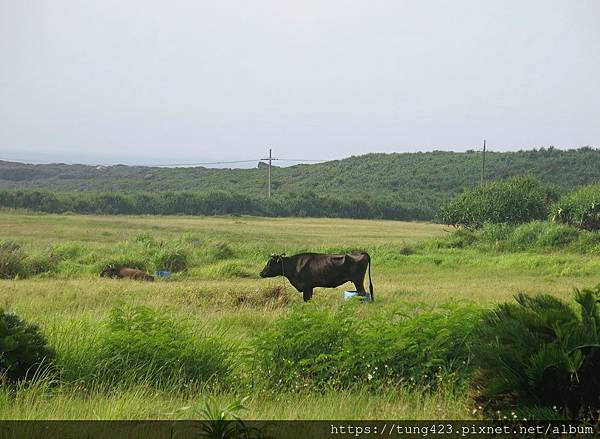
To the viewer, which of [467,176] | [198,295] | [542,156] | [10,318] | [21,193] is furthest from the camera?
[542,156]

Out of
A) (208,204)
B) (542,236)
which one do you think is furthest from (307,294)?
(208,204)

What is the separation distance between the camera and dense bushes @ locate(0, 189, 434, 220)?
203 feet

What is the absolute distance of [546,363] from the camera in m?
5.82

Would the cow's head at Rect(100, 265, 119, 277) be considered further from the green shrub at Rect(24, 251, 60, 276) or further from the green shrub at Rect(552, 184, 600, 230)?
the green shrub at Rect(552, 184, 600, 230)

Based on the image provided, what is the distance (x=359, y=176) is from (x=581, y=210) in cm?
7100

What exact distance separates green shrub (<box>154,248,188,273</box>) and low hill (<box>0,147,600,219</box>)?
50238 mm

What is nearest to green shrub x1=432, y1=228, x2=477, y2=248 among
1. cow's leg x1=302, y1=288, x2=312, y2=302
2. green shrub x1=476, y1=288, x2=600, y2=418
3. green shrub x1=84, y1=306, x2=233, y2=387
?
cow's leg x1=302, y1=288, x2=312, y2=302

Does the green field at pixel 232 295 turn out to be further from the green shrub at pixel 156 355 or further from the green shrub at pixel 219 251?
the green shrub at pixel 156 355

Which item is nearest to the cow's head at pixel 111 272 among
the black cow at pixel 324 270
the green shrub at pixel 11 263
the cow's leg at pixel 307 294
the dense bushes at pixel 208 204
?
the green shrub at pixel 11 263

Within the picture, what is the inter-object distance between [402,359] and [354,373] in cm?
51

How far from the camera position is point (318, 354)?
8.40 m

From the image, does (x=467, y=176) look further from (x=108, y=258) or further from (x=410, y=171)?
(x=108, y=258)

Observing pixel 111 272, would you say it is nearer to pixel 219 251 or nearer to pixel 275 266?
pixel 275 266

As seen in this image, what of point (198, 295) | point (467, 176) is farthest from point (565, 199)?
point (467, 176)
